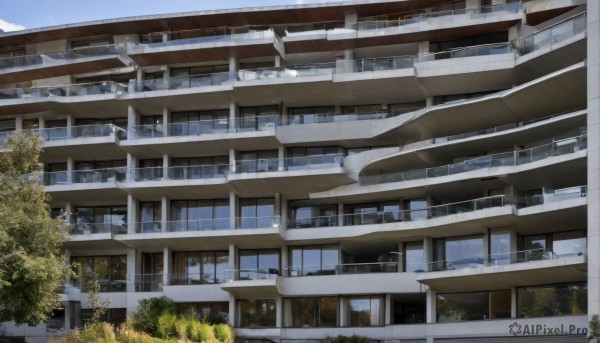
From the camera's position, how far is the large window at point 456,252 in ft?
150

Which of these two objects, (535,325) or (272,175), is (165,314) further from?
(535,325)

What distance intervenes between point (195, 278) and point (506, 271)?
20846mm

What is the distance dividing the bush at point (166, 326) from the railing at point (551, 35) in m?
23.7

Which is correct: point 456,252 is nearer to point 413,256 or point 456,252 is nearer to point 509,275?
point 413,256

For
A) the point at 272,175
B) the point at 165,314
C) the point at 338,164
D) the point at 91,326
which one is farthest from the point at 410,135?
the point at 91,326

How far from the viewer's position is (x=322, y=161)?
51.4 metres

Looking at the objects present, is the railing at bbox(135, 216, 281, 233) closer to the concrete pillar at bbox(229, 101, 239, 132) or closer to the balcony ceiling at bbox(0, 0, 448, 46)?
the concrete pillar at bbox(229, 101, 239, 132)

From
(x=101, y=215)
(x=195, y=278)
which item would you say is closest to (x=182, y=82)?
(x=101, y=215)

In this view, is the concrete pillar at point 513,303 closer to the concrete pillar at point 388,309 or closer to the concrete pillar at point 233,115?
the concrete pillar at point 388,309

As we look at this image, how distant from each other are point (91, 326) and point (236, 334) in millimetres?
11764

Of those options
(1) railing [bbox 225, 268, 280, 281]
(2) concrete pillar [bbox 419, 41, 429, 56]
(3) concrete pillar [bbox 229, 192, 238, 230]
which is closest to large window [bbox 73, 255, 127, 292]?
(1) railing [bbox 225, 268, 280, 281]

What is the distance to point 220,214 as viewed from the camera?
56219 mm

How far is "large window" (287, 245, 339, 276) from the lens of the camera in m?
51.9

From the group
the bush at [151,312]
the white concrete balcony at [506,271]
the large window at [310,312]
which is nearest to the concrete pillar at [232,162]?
the large window at [310,312]
